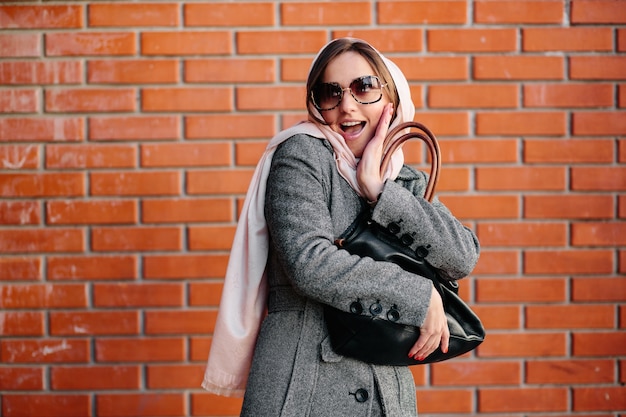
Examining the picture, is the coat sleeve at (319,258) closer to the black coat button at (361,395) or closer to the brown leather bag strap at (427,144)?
the brown leather bag strap at (427,144)

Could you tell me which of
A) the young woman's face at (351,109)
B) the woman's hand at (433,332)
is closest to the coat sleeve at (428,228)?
the woman's hand at (433,332)

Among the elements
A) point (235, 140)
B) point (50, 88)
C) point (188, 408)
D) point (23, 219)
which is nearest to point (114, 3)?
point (50, 88)

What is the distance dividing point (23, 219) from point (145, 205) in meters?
0.48

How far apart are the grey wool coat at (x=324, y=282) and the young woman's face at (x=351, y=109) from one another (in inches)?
3.3

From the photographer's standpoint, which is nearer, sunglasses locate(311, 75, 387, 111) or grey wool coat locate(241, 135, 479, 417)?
grey wool coat locate(241, 135, 479, 417)

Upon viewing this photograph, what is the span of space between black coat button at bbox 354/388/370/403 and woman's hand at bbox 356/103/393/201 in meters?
0.48

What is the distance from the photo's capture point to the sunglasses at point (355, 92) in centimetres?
181

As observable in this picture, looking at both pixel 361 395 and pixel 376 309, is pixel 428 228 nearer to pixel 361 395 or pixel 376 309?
pixel 376 309

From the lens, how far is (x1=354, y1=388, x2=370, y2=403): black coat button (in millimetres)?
1720

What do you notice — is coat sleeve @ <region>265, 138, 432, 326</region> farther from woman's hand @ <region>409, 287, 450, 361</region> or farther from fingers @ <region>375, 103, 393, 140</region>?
fingers @ <region>375, 103, 393, 140</region>

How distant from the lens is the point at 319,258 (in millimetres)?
1601

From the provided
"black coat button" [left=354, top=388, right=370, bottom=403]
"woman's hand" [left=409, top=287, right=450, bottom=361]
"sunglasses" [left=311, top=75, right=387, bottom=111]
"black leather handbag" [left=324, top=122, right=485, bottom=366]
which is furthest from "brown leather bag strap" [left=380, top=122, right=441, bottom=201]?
"black coat button" [left=354, top=388, right=370, bottom=403]

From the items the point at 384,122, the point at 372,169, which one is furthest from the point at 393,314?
the point at 384,122

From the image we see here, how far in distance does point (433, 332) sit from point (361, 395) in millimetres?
247
